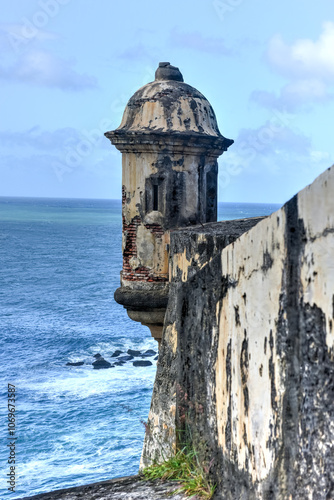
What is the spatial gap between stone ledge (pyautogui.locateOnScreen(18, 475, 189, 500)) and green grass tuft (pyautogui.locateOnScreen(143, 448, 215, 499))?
7 centimetres

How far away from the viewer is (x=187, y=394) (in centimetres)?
490

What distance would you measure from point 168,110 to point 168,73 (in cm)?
86

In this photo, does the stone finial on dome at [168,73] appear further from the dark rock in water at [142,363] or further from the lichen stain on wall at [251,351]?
the dark rock in water at [142,363]

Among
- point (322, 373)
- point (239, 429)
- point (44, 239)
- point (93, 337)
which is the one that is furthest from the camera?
point (44, 239)

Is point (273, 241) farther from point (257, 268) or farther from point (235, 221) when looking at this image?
point (235, 221)

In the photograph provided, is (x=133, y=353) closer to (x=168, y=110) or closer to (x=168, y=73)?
(x=168, y=73)

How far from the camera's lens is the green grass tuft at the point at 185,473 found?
4.21m

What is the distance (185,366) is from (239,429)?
42.2 inches

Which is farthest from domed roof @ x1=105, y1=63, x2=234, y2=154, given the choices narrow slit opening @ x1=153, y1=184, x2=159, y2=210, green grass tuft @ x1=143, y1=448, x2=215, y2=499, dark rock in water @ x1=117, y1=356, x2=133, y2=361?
dark rock in water @ x1=117, y1=356, x2=133, y2=361

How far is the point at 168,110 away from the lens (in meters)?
9.88

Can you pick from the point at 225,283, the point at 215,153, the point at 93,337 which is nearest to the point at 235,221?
the point at 215,153

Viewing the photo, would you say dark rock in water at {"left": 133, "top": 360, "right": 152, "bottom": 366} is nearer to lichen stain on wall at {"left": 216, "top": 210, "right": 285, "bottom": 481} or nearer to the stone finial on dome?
the stone finial on dome

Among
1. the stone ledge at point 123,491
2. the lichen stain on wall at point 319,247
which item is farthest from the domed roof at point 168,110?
the lichen stain on wall at point 319,247

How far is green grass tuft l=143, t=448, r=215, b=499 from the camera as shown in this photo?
13.8ft
